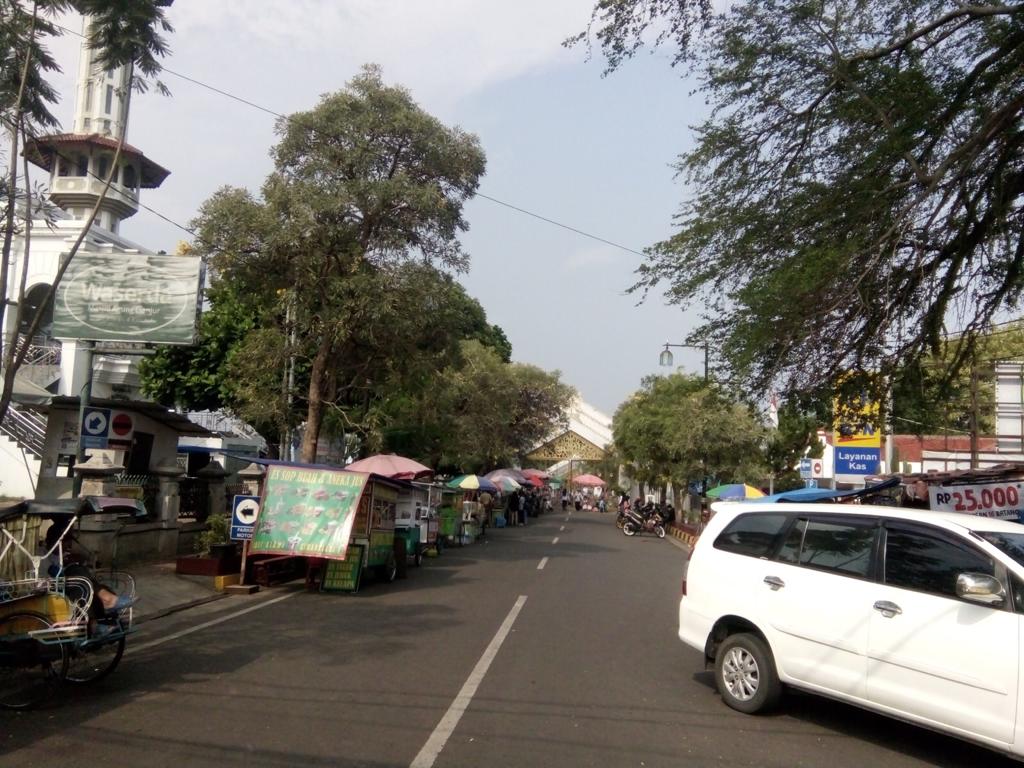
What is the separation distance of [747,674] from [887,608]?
1.46m

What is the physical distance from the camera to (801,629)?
22.3 ft

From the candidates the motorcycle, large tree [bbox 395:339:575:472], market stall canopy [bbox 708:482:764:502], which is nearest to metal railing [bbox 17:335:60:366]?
large tree [bbox 395:339:575:472]

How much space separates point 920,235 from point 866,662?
6.26 m

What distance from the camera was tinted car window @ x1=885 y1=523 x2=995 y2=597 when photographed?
19.6 feet

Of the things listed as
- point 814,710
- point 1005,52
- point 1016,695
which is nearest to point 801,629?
point 814,710

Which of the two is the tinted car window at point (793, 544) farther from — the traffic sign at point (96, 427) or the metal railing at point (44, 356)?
the metal railing at point (44, 356)

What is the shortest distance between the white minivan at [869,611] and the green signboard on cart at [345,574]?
745 centimetres

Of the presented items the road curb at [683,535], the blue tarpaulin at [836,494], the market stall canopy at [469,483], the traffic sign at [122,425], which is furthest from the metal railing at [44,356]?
the blue tarpaulin at [836,494]

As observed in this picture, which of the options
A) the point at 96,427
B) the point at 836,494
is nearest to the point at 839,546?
the point at 836,494

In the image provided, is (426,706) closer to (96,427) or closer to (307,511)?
(307,511)

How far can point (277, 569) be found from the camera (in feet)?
50.5

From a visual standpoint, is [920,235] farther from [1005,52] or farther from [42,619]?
[42,619]

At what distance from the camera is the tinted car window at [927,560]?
5.98 metres

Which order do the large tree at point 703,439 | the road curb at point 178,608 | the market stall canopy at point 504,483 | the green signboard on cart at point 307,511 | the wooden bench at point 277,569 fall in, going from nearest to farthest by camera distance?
the road curb at point 178,608 < the green signboard on cart at point 307,511 < the wooden bench at point 277,569 < the large tree at point 703,439 < the market stall canopy at point 504,483
